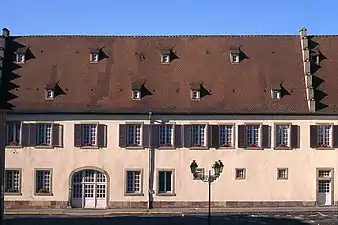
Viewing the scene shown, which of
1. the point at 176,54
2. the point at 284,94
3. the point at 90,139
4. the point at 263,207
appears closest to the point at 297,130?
the point at 284,94

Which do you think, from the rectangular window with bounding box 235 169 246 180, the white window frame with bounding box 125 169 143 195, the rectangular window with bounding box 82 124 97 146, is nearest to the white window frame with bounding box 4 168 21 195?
the rectangular window with bounding box 82 124 97 146

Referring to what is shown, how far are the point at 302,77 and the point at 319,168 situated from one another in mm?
5966

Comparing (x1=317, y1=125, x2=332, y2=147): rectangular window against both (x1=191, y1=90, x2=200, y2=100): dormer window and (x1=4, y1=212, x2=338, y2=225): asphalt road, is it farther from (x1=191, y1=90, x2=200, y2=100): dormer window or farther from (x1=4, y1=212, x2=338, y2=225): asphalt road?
(x1=191, y1=90, x2=200, y2=100): dormer window

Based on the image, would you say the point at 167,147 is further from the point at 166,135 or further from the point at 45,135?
the point at 45,135

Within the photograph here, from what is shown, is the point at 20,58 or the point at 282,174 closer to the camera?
the point at 282,174

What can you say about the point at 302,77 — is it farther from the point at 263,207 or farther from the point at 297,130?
the point at 263,207

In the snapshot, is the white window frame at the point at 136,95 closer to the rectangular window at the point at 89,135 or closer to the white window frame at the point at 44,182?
the rectangular window at the point at 89,135

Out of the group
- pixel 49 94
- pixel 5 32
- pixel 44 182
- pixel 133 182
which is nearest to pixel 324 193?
pixel 133 182

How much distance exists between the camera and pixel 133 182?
137 ft

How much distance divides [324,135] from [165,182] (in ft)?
34.1

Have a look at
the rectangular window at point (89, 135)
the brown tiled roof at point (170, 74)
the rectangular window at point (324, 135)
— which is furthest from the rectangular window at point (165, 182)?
the rectangular window at point (324, 135)

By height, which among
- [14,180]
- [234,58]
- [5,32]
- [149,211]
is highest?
[5,32]

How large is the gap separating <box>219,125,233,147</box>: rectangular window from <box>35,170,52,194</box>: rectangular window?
431 inches

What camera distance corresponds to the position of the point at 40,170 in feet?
136
